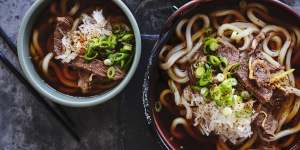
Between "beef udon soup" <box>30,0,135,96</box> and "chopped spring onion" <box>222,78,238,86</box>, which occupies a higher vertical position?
"beef udon soup" <box>30,0,135,96</box>

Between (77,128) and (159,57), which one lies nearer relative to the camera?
(159,57)

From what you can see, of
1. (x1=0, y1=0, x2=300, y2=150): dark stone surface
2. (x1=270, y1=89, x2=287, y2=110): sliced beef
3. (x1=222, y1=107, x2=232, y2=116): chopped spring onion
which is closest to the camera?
(x1=222, y1=107, x2=232, y2=116): chopped spring onion

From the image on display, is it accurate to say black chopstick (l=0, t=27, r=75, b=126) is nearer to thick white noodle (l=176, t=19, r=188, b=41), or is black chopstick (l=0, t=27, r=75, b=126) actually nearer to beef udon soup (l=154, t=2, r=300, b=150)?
beef udon soup (l=154, t=2, r=300, b=150)

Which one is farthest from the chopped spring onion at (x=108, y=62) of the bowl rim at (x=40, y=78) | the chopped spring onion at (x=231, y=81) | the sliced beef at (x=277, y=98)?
the sliced beef at (x=277, y=98)

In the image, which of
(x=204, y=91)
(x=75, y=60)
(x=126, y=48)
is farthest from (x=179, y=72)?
(x=75, y=60)

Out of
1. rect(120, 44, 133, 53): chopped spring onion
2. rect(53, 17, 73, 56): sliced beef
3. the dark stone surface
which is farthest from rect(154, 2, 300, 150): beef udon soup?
rect(53, 17, 73, 56): sliced beef

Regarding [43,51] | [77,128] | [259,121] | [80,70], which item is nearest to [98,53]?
[80,70]

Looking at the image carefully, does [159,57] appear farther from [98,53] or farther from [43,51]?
[43,51]

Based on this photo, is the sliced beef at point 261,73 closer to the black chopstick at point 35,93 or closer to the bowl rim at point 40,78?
the bowl rim at point 40,78

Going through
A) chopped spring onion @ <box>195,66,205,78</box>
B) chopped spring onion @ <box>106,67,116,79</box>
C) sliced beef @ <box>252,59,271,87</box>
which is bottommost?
sliced beef @ <box>252,59,271,87</box>
